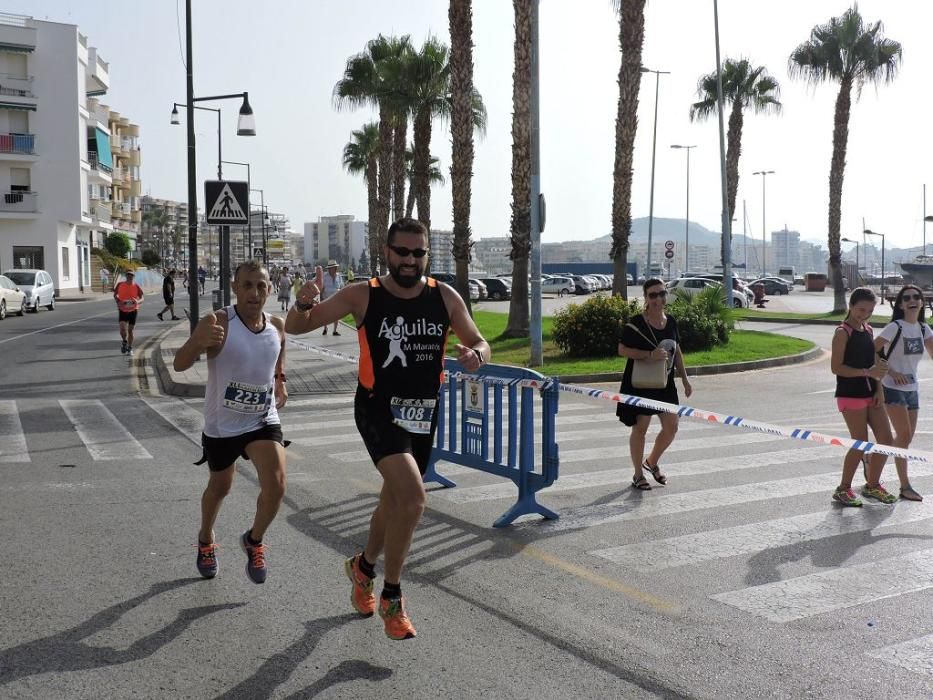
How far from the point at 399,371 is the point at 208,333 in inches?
45.6

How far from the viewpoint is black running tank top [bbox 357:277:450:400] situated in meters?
4.70

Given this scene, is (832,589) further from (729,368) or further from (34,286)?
(34,286)

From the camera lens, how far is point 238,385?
5395 mm

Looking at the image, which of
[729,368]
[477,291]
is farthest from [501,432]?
[477,291]

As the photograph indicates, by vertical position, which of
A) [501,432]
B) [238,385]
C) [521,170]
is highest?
[521,170]

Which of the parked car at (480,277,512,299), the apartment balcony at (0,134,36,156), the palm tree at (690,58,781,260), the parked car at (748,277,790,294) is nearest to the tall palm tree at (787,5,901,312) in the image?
the palm tree at (690,58,781,260)

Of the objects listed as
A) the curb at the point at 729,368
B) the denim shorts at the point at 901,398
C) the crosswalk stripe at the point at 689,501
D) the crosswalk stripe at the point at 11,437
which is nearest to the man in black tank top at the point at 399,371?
the crosswalk stripe at the point at 689,501

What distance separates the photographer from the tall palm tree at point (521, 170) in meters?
22.8

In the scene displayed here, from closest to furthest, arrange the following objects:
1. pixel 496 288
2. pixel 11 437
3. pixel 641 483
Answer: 1. pixel 641 483
2. pixel 11 437
3. pixel 496 288

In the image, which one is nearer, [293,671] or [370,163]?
[293,671]

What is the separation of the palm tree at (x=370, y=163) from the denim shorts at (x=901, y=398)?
40.4 metres

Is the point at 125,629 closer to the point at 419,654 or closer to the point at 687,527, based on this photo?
the point at 419,654

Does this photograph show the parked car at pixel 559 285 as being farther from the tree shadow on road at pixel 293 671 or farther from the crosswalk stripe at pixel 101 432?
the tree shadow on road at pixel 293 671

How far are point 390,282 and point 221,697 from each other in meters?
1.96
